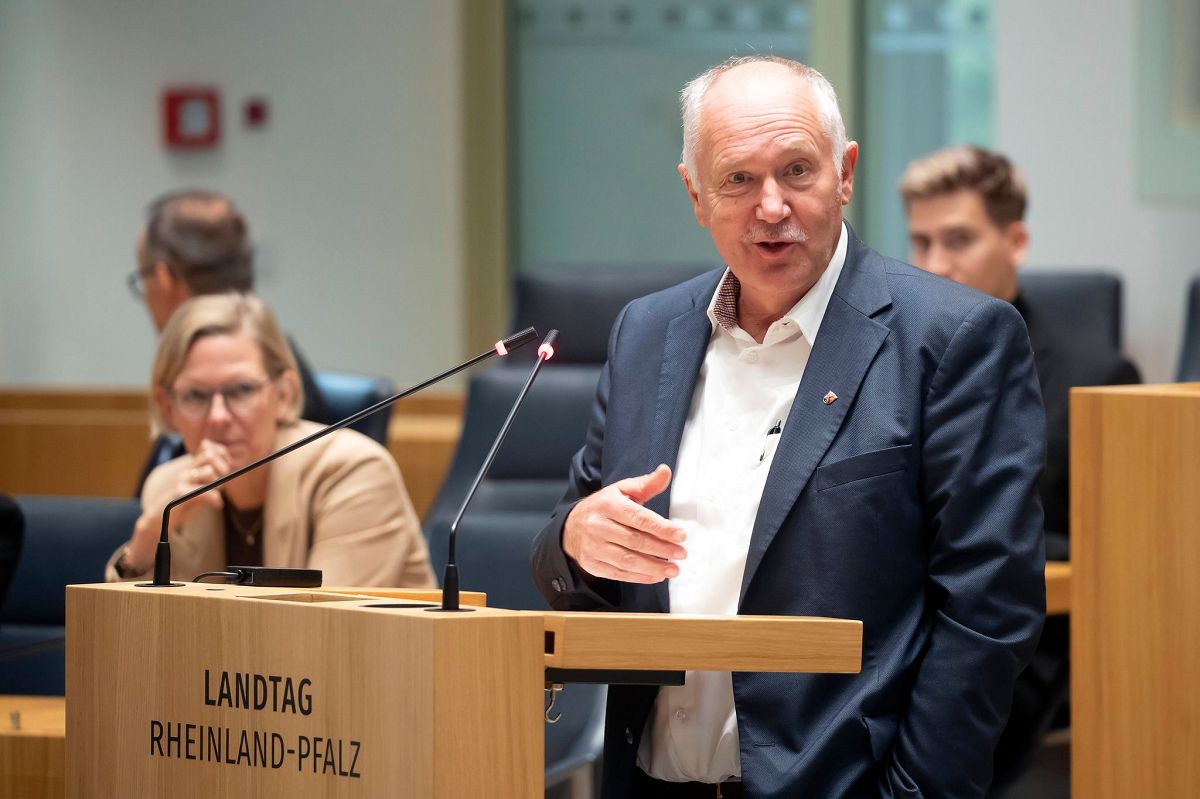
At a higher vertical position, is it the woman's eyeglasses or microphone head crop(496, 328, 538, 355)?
microphone head crop(496, 328, 538, 355)

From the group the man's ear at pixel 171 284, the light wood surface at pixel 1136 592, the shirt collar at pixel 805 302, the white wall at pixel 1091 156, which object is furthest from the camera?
the white wall at pixel 1091 156

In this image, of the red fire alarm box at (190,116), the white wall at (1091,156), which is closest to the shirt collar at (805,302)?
the white wall at (1091,156)

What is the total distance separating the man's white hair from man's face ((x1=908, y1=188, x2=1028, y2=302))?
5.49 ft

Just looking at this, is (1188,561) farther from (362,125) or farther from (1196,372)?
(362,125)

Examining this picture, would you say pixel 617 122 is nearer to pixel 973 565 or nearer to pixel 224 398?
pixel 224 398

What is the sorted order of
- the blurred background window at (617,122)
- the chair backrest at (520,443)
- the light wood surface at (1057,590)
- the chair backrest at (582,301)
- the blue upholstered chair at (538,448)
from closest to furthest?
the light wood surface at (1057,590) < the blue upholstered chair at (538,448) < the chair backrest at (520,443) < the chair backrest at (582,301) < the blurred background window at (617,122)

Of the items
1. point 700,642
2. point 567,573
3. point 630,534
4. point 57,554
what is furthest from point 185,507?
point 700,642

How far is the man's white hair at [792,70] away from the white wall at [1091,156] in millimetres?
2751

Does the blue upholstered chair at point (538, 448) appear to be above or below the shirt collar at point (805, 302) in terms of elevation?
below

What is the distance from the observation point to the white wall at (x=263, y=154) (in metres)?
6.21

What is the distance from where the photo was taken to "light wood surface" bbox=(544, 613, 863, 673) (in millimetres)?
1483

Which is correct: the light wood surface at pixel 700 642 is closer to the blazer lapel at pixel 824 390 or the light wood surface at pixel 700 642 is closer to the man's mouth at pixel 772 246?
the blazer lapel at pixel 824 390

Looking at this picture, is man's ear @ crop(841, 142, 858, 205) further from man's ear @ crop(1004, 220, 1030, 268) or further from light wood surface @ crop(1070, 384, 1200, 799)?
man's ear @ crop(1004, 220, 1030, 268)

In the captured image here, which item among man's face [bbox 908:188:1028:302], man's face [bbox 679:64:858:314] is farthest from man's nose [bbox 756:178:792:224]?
man's face [bbox 908:188:1028:302]
